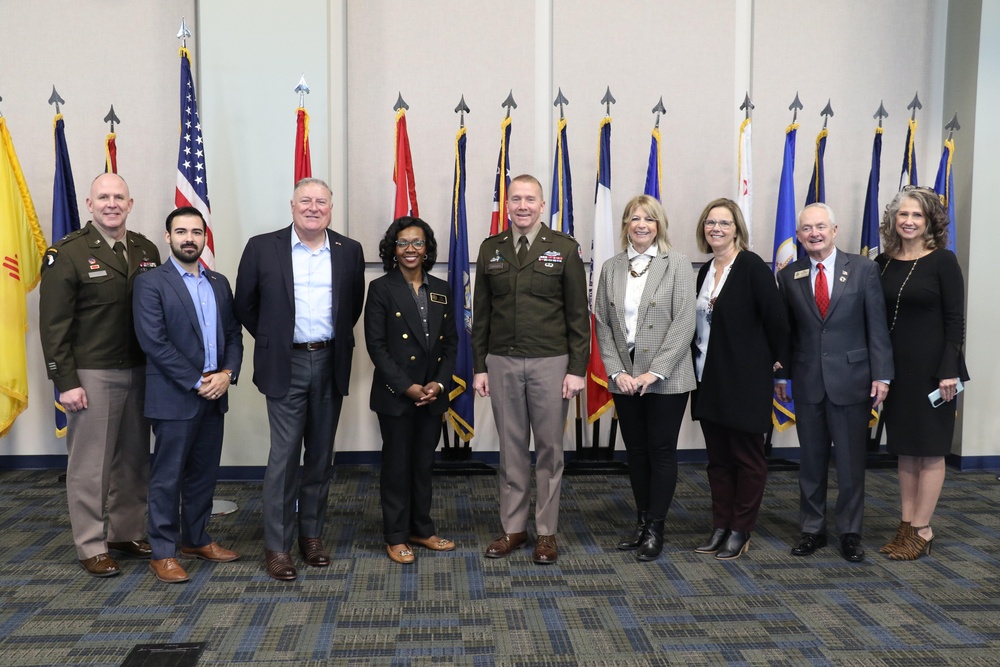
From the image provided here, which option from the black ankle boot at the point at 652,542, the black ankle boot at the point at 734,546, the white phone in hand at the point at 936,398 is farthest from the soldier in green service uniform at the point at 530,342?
the white phone in hand at the point at 936,398

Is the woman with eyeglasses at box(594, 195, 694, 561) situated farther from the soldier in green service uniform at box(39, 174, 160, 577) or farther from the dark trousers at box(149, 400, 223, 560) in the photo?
the soldier in green service uniform at box(39, 174, 160, 577)

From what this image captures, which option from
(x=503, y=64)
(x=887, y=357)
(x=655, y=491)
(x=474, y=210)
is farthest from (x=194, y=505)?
(x=503, y=64)

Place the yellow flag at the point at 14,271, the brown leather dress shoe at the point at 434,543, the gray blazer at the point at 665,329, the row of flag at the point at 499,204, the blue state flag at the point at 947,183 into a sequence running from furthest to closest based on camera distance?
the blue state flag at the point at 947,183
the row of flag at the point at 499,204
the yellow flag at the point at 14,271
the brown leather dress shoe at the point at 434,543
the gray blazer at the point at 665,329

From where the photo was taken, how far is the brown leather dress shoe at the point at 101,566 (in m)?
3.07

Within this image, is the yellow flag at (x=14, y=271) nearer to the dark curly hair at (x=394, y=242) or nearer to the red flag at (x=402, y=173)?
the red flag at (x=402, y=173)

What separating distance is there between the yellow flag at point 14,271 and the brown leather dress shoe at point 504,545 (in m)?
2.78

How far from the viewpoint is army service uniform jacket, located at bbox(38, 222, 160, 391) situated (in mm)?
→ 2965

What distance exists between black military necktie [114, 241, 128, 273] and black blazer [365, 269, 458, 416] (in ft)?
3.18

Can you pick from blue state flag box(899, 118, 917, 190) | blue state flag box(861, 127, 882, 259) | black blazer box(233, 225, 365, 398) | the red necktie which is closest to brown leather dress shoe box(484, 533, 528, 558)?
black blazer box(233, 225, 365, 398)

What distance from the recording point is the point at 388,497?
3.27 m

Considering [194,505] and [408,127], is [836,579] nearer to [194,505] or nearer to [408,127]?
[194,505]

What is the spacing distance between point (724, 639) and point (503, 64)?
3719 mm

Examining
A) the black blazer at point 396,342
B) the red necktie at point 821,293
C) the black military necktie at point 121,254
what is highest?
the black military necktie at point 121,254

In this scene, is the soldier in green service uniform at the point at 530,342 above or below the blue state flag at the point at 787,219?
below
